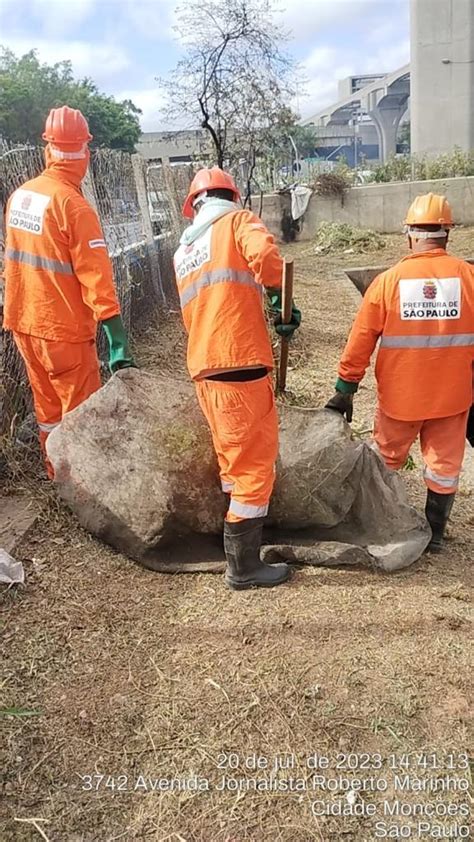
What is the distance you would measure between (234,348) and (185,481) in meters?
0.69

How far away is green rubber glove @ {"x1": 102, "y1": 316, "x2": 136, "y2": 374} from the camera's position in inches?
127

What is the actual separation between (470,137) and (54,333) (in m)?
31.1

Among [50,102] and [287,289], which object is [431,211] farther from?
[50,102]

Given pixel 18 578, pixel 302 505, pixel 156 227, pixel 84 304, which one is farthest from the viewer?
pixel 156 227

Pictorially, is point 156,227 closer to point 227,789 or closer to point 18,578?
point 18,578

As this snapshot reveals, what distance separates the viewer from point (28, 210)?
3318 mm

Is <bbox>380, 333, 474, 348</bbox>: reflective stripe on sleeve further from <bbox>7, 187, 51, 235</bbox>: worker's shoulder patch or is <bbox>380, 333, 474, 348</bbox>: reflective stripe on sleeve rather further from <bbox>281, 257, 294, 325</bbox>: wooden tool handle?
<bbox>7, 187, 51, 235</bbox>: worker's shoulder patch

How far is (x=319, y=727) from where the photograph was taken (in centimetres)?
217

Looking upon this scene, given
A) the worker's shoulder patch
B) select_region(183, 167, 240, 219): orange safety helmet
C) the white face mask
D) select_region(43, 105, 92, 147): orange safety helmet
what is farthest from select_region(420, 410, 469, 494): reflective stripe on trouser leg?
select_region(43, 105, 92, 147): orange safety helmet

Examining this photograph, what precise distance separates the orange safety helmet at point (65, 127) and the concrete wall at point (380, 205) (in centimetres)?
1359

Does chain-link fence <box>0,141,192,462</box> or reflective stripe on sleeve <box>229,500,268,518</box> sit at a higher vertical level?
chain-link fence <box>0,141,192,462</box>

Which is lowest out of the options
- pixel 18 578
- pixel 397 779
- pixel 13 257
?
pixel 397 779

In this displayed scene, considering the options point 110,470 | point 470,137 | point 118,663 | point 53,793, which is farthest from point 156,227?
point 470,137

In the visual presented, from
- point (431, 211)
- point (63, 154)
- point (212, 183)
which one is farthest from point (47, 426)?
point (431, 211)
